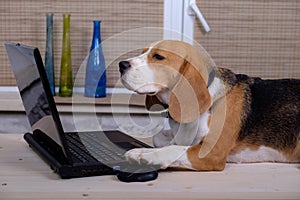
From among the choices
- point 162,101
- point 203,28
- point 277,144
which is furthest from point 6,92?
point 277,144

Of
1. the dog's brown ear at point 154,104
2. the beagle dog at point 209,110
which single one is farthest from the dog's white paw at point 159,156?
the dog's brown ear at point 154,104

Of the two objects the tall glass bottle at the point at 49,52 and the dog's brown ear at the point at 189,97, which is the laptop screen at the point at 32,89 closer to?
the dog's brown ear at the point at 189,97

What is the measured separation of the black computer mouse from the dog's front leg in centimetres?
3

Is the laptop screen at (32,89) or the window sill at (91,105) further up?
the laptop screen at (32,89)

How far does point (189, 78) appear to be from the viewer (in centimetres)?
130

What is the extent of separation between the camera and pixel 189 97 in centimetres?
130

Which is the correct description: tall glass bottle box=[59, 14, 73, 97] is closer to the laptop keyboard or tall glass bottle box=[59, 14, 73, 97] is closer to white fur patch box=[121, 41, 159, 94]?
the laptop keyboard

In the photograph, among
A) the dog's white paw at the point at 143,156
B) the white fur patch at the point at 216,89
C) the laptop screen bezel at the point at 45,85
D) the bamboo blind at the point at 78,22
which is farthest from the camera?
the bamboo blind at the point at 78,22

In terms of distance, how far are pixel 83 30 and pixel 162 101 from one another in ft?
3.95

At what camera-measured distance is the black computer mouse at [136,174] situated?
1180 mm

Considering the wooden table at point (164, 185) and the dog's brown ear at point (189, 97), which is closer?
the wooden table at point (164, 185)

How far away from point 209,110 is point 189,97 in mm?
69

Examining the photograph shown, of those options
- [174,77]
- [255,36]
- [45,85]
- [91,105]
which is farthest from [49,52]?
[45,85]

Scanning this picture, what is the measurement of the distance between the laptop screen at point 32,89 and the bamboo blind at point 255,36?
1.28 m
